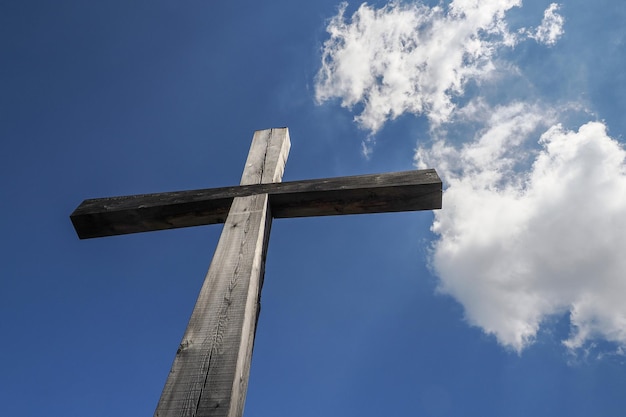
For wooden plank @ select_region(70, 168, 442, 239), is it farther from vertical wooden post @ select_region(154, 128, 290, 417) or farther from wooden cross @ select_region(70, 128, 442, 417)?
vertical wooden post @ select_region(154, 128, 290, 417)

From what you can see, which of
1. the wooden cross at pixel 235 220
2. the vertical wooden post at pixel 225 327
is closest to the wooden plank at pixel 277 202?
the wooden cross at pixel 235 220

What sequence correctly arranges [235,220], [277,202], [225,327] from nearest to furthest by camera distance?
[225,327], [235,220], [277,202]

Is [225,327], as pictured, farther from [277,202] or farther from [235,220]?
[277,202]

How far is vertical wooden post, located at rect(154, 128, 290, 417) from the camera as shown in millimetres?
1626

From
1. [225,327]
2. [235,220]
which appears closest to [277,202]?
[235,220]

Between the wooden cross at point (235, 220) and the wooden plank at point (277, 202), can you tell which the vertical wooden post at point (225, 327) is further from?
the wooden plank at point (277, 202)

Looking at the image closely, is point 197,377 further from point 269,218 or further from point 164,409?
point 269,218

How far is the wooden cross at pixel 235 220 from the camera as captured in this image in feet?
5.68

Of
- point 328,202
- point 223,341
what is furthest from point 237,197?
point 223,341

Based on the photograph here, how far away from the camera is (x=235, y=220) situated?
8.70 feet

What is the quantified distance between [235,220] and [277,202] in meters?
0.37

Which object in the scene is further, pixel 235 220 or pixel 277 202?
pixel 277 202

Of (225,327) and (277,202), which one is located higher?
(277,202)

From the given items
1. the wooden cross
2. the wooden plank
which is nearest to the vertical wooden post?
the wooden cross
